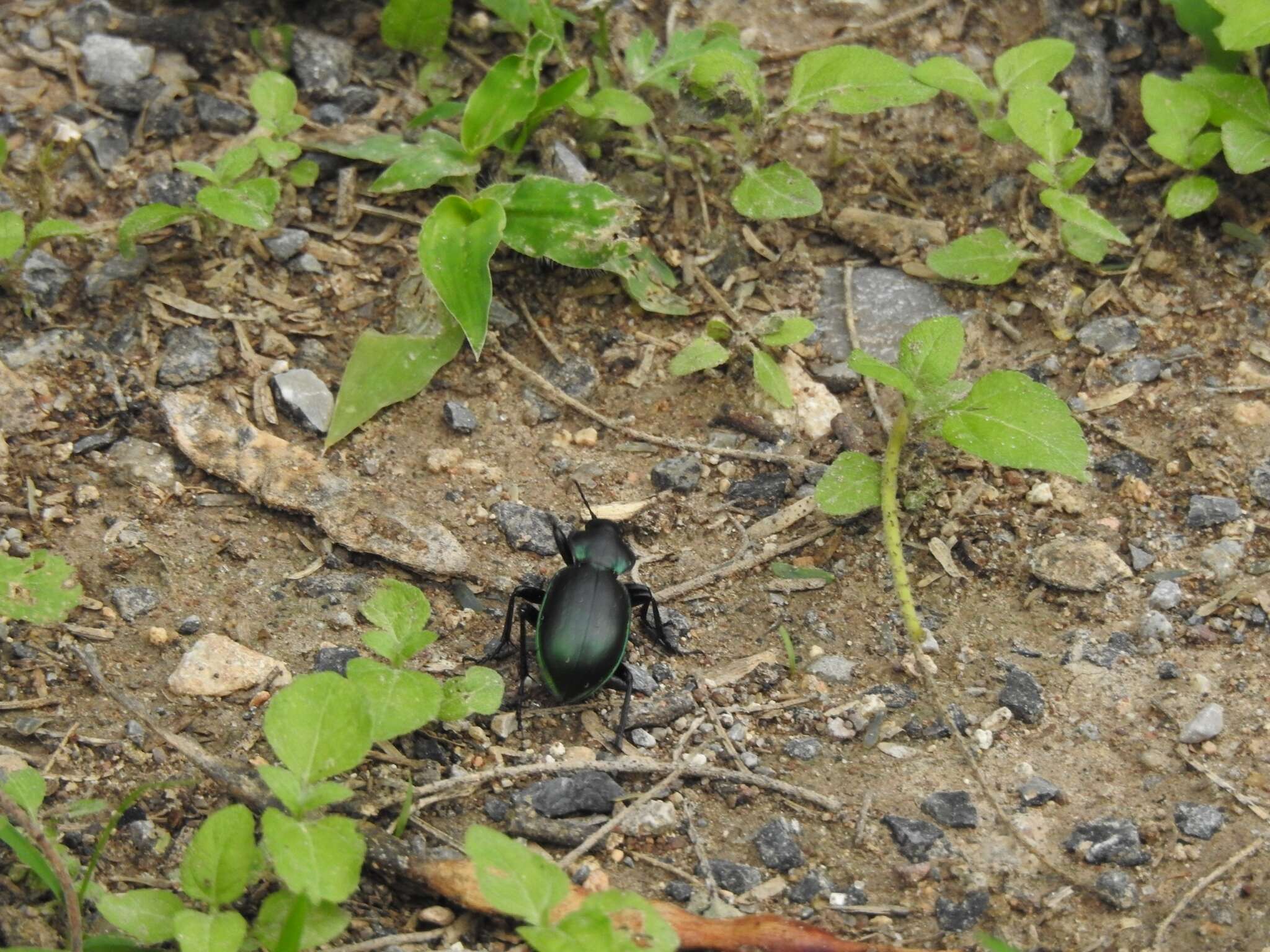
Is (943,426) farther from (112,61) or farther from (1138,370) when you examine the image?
(112,61)

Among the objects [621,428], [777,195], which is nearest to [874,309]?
[777,195]

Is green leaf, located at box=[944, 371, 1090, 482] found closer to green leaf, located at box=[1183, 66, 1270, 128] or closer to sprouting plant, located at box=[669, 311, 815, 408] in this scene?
sprouting plant, located at box=[669, 311, 815, 408]

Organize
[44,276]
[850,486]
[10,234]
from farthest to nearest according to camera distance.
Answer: [44,276]
[10,234]
[850,486]

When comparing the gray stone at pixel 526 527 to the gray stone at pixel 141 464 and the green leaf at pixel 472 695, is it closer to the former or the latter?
the green leaf at pixel 472 695

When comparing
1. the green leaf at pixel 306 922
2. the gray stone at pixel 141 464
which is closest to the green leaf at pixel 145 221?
the gray stone at pixel 141 464

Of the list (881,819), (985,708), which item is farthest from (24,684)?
(985,708)

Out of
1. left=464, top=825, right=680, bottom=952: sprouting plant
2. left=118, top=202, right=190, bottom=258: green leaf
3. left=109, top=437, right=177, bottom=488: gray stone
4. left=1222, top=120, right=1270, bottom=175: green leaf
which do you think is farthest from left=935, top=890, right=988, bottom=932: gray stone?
left=118, top=202, right=190, bottom=258: green leaf

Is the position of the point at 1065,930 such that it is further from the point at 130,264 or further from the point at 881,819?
the point at 130,264
